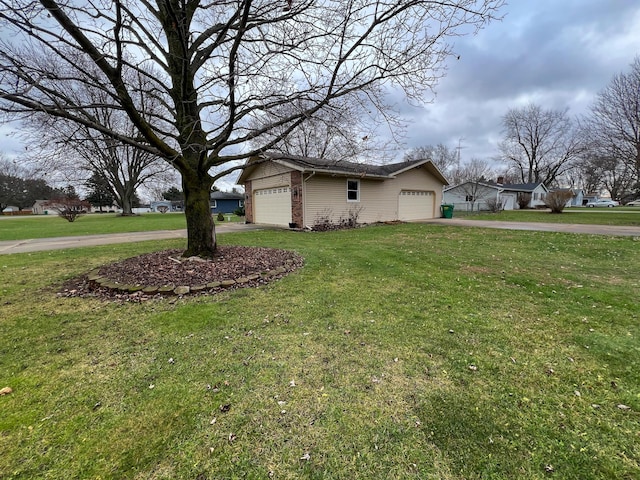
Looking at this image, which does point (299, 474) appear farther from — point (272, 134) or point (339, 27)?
point (339, 27)

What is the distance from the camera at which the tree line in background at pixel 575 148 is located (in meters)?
19.6

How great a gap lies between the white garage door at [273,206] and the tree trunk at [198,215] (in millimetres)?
8526

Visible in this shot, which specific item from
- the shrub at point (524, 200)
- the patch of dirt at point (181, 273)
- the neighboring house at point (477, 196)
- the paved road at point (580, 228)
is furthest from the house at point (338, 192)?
the shrub at point (524, 200)

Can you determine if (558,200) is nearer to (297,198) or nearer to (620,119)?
(620,119)

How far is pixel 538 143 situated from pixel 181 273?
171 feet

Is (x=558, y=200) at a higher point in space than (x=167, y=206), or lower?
lower

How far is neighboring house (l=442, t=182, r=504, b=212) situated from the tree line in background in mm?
3069

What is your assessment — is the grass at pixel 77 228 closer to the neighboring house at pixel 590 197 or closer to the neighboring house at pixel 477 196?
the neighboring house at pixel 477 196

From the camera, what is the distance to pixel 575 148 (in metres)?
38.2

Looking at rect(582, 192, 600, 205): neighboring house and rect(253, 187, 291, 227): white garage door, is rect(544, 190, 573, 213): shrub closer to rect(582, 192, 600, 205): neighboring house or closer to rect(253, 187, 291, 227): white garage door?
rect(253, 187, 291, 227): white garage door

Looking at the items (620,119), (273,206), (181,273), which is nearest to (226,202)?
(273,206)

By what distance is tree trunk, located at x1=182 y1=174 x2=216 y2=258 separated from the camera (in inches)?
236

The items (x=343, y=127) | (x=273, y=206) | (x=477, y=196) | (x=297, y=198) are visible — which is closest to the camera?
(x=343, y=127)

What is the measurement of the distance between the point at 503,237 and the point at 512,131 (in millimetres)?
42183
